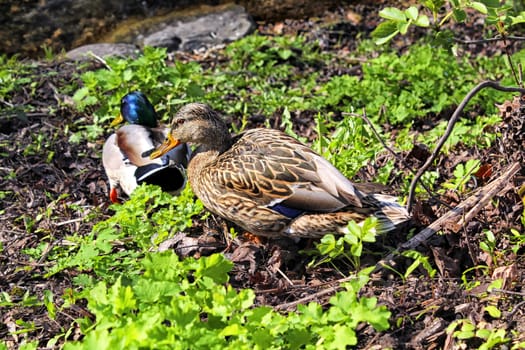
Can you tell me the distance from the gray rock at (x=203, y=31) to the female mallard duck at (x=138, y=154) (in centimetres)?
224

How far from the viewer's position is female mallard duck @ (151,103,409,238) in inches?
163

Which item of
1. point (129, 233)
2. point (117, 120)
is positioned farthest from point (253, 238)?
point (117, 120)

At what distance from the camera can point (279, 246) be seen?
4492 millimetres

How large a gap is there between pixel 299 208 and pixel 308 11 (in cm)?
519

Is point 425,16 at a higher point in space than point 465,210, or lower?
higher

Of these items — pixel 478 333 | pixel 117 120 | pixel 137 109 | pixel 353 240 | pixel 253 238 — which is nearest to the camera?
pixel 478 333

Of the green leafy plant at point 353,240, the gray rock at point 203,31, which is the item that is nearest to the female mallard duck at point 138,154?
the green leafy plant at point 353,240

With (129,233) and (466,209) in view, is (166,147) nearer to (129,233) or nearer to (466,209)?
(129,233)

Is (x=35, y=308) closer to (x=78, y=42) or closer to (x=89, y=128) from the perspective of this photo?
(x=89, y=128)

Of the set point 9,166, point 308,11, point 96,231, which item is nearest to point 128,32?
point 308,11

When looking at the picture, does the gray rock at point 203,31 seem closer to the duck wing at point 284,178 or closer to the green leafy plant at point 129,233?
the green leafy plant at point 129,233

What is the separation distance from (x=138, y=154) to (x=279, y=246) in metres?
1.56

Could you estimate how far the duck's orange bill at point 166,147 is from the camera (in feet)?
17.0

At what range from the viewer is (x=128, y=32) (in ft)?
28.5
